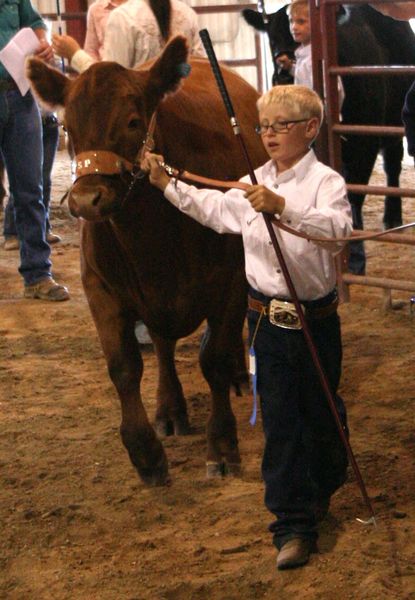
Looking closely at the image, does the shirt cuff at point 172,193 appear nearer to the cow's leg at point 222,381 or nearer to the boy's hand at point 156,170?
the boy's hand at point 156,170

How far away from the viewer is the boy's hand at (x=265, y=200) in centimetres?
319

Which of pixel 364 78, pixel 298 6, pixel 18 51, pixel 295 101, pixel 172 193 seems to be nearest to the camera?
pixel 295 101

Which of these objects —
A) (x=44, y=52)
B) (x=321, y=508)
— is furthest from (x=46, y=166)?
(x=321, y=508)

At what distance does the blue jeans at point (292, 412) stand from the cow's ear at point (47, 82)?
1.10 meters

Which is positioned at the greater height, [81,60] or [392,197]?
[81,60]

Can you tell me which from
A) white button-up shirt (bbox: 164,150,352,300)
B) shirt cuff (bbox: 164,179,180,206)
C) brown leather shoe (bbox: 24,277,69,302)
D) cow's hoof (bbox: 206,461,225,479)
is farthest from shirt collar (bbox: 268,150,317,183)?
brown leather shoe (bbox: 24,277,69,302)

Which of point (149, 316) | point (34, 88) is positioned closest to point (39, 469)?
point (149, 316)

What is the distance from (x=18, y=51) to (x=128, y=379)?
2.95m

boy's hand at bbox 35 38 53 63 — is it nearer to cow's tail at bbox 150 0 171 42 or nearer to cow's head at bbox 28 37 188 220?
cow's tail at bbox 150 0 171 42

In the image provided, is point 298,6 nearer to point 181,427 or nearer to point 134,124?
point 181,427

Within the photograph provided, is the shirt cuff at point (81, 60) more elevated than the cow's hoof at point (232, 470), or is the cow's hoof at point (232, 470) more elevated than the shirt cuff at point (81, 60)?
the shirt cuff at point (81, 60)

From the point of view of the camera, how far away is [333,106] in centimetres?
659

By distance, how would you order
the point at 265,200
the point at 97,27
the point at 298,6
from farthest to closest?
1. the point at 298,6
2. the point at 97,27
3. the point at 265,200

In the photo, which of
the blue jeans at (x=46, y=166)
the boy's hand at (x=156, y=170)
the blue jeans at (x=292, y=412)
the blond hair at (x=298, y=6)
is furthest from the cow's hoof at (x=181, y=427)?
the blue jeans at (x=46, y=166)
